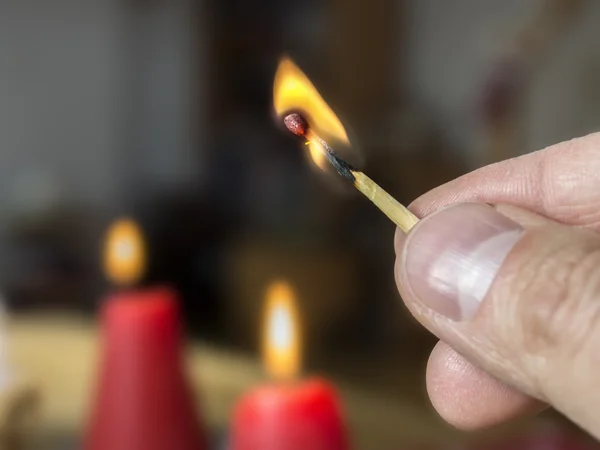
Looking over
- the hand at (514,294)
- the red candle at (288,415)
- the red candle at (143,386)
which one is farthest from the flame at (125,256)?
the hand at (514,294)

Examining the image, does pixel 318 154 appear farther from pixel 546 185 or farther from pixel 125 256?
pixel 125 256

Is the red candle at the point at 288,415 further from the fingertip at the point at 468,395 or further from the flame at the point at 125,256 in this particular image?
the flame at the point at 125,256

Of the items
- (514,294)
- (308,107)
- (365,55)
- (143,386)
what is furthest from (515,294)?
(365,55)

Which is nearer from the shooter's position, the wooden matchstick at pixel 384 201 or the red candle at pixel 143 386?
the wooden matchstick at pixel 384 201

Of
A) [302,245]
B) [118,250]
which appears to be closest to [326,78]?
[302,245]

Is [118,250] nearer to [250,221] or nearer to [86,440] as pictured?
[86,440]

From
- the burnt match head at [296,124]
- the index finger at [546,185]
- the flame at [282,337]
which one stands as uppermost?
the burnt match head at [296,124]

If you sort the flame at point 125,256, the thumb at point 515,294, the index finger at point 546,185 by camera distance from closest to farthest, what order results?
1. the thumb at point 515,294
2. the index finger at point 546,185
3. the flame at point 125,256
